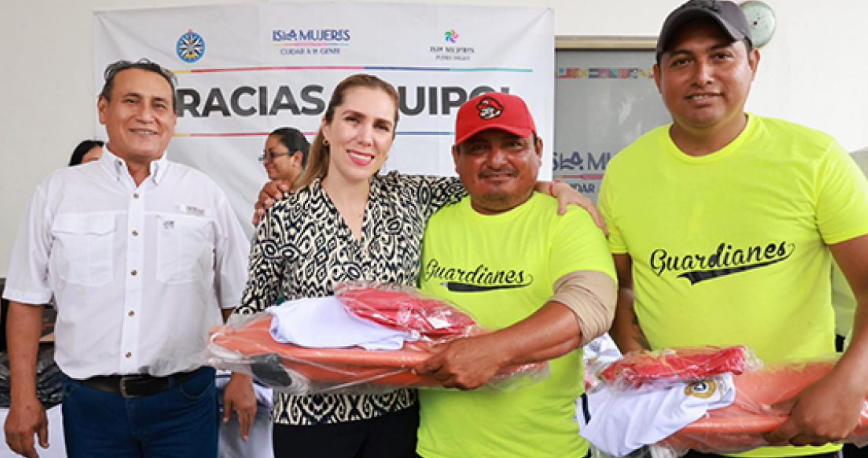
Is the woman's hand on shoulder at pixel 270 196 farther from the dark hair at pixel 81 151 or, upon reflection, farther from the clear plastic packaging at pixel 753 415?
the dark hair at pixel 81 151

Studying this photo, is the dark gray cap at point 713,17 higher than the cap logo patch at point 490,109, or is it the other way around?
the dark gray cap at point 713,17

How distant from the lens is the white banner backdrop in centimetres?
376

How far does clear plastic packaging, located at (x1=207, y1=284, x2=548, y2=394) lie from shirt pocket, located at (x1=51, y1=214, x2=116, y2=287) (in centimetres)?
82

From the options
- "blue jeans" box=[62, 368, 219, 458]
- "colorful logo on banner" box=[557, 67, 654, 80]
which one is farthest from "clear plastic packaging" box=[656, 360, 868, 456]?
"colorful logo on banner" box=[557, 67, 654, 80]

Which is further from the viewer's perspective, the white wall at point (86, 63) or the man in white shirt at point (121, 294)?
the white wall at point (86, 63)

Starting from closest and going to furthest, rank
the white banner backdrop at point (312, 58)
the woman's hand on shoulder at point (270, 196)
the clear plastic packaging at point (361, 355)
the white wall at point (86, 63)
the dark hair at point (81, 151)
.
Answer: the clear plastic packaging at point (361, 355) → the woman's hand on shoulder at point (270, 196) → the dark hair at point (81, 151) → the white banner backdrop at point (312, 58) → the white wall at point (86, 63)

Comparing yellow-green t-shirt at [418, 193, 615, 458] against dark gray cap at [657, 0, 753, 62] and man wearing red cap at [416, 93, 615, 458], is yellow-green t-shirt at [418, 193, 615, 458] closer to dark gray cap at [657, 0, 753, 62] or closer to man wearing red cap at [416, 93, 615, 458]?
man wearing red cap at [416, 93, 615, 458]

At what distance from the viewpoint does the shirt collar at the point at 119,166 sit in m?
1.88

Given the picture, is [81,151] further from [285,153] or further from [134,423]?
[134,423]

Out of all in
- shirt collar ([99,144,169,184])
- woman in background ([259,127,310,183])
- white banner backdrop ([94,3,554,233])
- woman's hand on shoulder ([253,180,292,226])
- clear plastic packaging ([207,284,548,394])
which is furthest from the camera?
white banner backdrop ([94,3,554,233])

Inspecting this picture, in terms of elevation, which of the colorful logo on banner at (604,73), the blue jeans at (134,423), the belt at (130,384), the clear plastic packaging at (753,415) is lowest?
the blue jeans at (134,423)

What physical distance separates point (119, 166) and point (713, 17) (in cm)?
165

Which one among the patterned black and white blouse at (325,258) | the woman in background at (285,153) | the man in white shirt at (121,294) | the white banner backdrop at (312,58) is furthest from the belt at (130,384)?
the white banner backdrop at (312,58)

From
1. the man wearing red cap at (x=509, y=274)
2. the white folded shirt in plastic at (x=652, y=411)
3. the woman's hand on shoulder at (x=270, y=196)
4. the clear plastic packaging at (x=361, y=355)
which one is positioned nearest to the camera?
the white folded shirt in plastic at (x=652, y=411)
